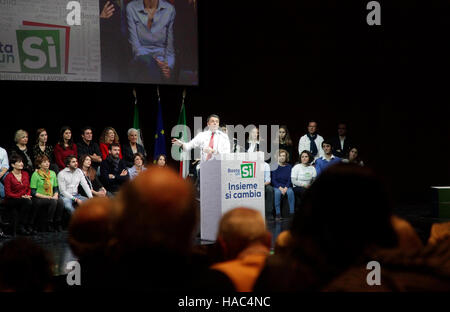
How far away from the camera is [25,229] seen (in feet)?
19.0

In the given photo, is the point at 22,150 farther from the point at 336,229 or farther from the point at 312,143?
the point at 336,229

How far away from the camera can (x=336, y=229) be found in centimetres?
104

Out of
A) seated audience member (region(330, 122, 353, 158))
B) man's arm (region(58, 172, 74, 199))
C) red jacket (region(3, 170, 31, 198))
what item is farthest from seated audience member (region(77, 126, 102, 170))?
seated audience member (region(330, 122, 353, 158))

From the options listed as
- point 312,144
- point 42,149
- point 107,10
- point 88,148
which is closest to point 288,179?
point 312,144

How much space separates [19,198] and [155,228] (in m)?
5.22

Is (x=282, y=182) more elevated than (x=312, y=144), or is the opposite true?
(x=312, y=144)

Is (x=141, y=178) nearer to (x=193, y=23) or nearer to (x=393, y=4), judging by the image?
(x=193, y=23)

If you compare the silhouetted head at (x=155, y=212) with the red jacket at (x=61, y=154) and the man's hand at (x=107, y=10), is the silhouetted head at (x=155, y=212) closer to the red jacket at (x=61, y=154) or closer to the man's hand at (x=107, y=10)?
the red jacket at (x=61, y=154)

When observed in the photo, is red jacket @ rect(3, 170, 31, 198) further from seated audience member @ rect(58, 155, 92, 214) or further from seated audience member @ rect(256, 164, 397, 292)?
seated audience member @ rect(256, 164, 397, 292)

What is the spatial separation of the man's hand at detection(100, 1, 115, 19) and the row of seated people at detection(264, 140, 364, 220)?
297cm

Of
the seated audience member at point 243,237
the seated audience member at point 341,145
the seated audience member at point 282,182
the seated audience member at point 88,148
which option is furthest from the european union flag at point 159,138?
the seated audience member at point 243,237

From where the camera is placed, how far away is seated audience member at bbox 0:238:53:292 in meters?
1.30

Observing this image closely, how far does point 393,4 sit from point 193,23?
3606 mm
